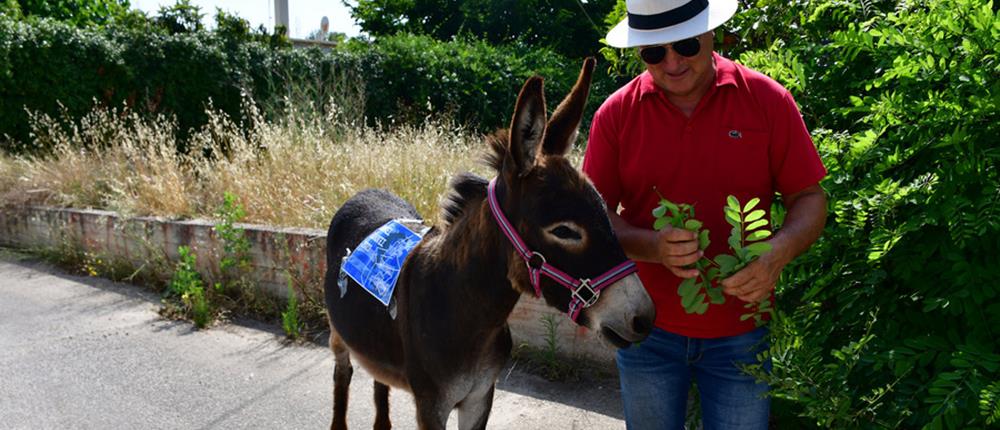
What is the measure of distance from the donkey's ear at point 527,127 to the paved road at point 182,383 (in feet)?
8.20

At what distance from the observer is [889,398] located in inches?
89.0

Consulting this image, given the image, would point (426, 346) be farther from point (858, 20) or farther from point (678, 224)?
point (858, 20)

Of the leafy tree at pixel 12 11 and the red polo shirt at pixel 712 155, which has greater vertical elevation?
the leafy tree at pixel 12 11

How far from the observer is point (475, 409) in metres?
3.32

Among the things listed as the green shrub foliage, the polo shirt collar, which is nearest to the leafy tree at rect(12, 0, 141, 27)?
the polo shirt collar

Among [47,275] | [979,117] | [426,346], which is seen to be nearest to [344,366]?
[426,346]

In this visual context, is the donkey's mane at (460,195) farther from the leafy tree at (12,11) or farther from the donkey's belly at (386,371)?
the leafy tree at (12,11)

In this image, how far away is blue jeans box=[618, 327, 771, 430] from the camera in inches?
101

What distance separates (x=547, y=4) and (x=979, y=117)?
18.6m

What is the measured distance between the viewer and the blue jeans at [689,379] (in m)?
2.57

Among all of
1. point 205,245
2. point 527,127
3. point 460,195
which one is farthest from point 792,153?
point 205,245

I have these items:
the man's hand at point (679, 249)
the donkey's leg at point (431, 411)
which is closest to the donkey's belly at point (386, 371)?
the donkey's leg at point (431, 411)

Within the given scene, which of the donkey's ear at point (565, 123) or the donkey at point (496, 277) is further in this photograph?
the donkey's ear at point (565, 123)

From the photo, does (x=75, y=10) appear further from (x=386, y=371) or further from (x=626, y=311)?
(x=626, y=311)
